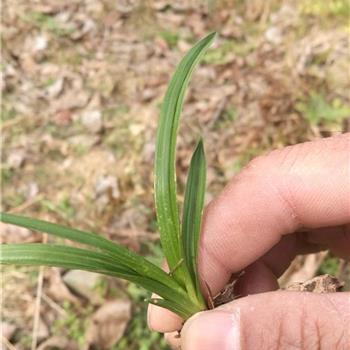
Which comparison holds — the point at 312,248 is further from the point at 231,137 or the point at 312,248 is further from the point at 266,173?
the point at 231,137

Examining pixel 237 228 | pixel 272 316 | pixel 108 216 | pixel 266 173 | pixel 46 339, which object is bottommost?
pixel 272 316

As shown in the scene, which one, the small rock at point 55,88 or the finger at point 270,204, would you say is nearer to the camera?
the finger at point 270,204

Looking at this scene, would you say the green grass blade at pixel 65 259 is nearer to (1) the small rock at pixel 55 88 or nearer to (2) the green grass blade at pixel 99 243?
(2) the green grass blade at pixel 99 243

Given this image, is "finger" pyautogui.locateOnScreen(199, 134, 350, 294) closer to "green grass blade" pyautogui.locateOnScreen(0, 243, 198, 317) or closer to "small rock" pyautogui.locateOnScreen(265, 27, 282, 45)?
"green grass blade" pyautogui.locateOnScreen(0, 243, 198, 317)

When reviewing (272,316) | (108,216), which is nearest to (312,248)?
(272,316)

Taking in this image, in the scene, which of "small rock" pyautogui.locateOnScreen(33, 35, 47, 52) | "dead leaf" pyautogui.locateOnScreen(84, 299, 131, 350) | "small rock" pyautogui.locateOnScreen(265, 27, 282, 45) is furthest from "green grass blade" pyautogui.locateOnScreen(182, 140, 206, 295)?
"small rock" pyautogui.locateOnScreen(33, 35, 47, 52)

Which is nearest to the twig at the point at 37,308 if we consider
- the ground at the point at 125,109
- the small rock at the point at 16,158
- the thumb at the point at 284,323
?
the ground at the point at 125,109

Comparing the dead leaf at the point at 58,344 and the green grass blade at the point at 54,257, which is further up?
the dead leaf at the point at 58,344
